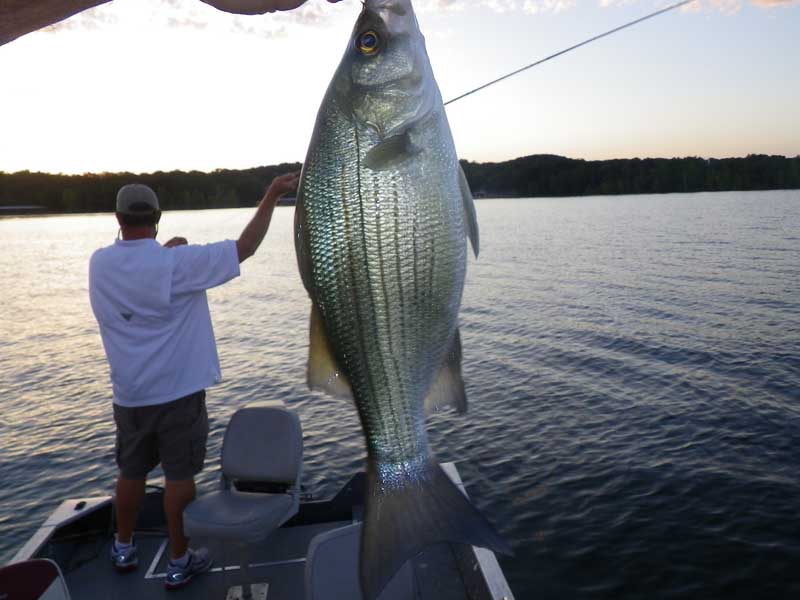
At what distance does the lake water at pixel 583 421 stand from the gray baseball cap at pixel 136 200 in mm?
6749

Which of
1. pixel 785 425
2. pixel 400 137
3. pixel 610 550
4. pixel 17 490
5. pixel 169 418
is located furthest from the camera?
pixel 785 425

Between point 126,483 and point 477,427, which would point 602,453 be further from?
point 126,483

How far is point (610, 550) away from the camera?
29.5 feet

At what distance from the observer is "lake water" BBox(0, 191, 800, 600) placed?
29.5 feet

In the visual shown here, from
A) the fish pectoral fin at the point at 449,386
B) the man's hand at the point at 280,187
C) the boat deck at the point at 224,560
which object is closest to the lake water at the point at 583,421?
the boat deck at the point at 224,560

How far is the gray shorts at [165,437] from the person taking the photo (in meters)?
4.22

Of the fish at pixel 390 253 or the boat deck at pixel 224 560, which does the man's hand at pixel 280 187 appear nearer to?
the fish at pixel 390 253

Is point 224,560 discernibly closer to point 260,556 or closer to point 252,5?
point 260,556

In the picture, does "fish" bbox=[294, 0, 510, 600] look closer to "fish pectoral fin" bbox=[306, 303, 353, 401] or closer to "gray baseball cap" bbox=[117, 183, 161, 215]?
"fish pectoral fin" bbox=[306, 303, 353, 401]

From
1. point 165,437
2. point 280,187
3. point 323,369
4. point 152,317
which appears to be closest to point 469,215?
point 323,369

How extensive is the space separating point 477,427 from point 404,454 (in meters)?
11.8

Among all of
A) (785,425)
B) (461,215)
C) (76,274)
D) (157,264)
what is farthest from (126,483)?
(76,274)

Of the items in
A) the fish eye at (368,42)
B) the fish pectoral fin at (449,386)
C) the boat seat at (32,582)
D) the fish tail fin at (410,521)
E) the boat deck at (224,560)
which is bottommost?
the boat deck at (224,560)

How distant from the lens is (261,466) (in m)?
4.79
